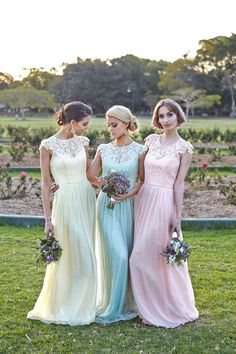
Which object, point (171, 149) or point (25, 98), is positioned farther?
point (25, 98)

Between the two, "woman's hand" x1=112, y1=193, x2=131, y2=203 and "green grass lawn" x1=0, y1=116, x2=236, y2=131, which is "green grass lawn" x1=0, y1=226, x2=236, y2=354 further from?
"green grass lawn" x1=0, y1=116, x2=236, y2=131

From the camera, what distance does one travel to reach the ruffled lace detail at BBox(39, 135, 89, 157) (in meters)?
4.66

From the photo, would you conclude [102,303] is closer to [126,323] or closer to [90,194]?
[126,323]

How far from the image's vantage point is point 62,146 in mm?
4676

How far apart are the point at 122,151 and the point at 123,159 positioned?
72 mm

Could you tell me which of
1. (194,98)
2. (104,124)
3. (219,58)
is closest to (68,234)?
(104,124)

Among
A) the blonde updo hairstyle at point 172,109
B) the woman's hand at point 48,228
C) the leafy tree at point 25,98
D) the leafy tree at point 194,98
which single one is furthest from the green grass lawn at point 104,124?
the woman's hand at point 48,228

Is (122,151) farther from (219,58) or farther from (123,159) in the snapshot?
(219,58)

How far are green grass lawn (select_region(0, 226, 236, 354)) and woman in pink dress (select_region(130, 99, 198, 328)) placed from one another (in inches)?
6.8

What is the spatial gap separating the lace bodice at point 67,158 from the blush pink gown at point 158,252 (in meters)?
0.56

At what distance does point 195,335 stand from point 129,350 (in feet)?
1.92

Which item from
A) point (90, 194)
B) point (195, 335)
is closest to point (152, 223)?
point (90, 194)

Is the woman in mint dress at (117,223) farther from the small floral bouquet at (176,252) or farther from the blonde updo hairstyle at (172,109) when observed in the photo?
the small floral bouquet at (176,252)

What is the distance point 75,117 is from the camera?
4551mm
